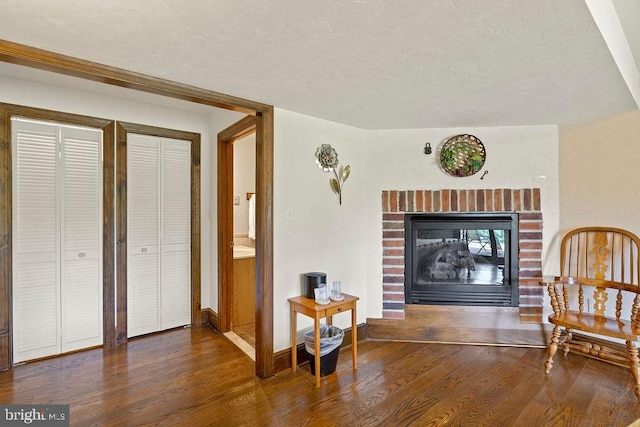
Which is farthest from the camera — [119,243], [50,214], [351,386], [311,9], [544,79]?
[119,243]

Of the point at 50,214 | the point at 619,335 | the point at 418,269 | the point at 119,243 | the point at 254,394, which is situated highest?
the point at 50,214

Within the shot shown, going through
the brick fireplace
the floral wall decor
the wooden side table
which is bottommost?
the wooden side table

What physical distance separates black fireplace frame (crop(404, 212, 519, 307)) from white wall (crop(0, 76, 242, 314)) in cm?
193

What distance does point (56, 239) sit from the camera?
2.65 meters

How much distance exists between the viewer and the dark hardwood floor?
192 centimetres

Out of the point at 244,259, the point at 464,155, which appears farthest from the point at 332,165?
the point at 244,259

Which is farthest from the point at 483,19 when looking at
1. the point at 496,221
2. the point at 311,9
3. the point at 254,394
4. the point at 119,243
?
the point at 119,243

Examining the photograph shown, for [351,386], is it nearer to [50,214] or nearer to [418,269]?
[418,269]

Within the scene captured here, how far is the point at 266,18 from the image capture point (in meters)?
1.33

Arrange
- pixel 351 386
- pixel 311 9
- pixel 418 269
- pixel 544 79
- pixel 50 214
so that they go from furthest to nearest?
pixel 418 269, pixel 50 214, pixel 351 386, pixel 544 79, pixel 311 9

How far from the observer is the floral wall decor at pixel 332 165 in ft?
9.00

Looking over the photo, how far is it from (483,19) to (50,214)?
3.20 meters

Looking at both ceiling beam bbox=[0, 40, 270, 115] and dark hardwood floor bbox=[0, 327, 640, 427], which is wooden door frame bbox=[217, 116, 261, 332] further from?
ceiling beam bbox=[0, 40, 270, 115]

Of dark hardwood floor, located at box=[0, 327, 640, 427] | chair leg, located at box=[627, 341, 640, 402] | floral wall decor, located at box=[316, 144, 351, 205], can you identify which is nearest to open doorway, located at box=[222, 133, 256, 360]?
dark hardwood floor, located at box=[0, 327, 640, 427]
